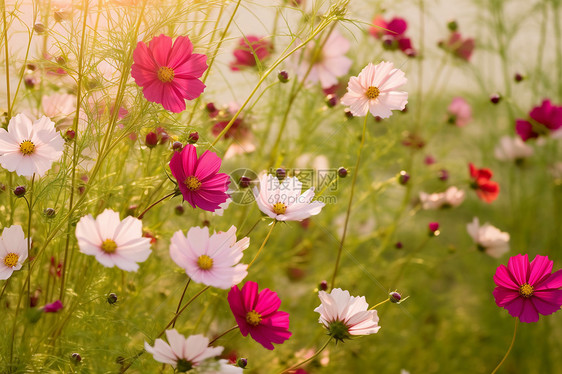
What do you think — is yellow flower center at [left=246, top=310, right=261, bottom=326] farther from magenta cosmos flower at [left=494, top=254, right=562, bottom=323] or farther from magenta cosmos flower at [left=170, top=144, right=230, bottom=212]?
magenta cosmos flower at [left=494, top=254, right=562, bottom=323]

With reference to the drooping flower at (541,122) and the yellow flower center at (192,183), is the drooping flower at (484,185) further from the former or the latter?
the yellow flower center at (192,183)

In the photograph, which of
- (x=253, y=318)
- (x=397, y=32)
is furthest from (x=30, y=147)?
(x=397, y=32)

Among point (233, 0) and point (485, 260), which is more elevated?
point (233, 0)

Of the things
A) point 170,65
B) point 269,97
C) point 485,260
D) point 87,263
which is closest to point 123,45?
point 170,65

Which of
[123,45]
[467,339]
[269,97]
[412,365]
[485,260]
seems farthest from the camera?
[485,260]

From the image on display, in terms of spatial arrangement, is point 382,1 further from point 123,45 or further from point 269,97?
point 123,45

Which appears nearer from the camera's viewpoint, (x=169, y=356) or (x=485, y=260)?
(x=169, y=356)
